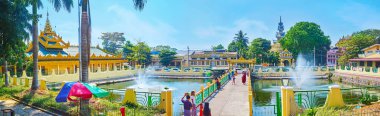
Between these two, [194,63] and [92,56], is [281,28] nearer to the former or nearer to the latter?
[194,63]

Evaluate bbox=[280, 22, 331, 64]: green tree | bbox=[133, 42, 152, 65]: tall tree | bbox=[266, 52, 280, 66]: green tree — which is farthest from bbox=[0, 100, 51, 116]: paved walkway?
bbox=[266, 52, 280, 66]: green tree

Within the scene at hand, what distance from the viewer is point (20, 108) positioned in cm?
1534

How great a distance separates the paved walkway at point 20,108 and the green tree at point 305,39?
61357mm

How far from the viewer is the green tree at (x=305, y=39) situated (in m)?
67.2

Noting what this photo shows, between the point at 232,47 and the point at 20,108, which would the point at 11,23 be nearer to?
the point at 20,108

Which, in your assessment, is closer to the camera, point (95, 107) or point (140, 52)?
point (95, 107)

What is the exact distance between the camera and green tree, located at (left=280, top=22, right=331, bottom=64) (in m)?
67.2

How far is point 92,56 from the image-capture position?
147ft

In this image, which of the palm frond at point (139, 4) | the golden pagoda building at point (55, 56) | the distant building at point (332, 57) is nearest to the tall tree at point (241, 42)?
the distant building at point (332, 57)

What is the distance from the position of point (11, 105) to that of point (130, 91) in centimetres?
715

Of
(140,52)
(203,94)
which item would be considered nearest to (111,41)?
(140,52)

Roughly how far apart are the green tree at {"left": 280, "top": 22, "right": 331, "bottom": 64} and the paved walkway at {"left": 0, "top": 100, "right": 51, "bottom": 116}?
201ft

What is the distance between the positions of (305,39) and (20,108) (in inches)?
2477

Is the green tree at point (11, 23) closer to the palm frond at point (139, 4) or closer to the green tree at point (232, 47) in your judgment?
the palm frond at point (139, 4)
